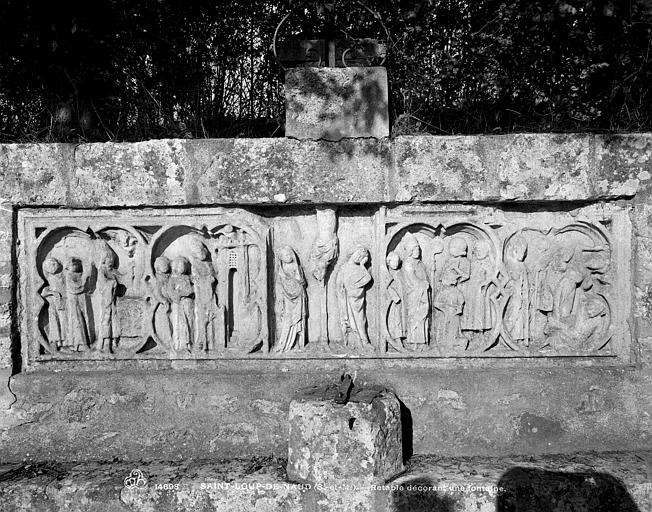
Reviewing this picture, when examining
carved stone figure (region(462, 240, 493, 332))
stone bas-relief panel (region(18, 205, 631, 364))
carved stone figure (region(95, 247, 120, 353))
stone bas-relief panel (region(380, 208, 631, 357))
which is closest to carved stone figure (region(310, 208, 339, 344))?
stone bas-relief panel (region(18, 205, 631, 364))

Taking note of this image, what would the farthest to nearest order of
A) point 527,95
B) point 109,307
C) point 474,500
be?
point 527,95, point 109,307, point 474,500

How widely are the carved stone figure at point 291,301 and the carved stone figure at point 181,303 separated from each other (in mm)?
598

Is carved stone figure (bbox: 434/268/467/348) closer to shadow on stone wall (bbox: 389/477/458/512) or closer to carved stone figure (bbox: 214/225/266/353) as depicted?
shadow on stone wall (bbox: 389/477/458/512)

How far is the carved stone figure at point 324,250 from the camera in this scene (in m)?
3.80

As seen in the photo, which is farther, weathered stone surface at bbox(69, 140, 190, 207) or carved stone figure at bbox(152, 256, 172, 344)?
carved stone figure at bbox(152, 256, 172, 344)

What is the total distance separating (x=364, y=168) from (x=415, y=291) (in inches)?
34.3

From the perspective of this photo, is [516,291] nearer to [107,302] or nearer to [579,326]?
[579,326]

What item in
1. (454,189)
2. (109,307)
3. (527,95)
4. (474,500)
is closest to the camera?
(474,500)

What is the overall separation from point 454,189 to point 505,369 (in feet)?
4.01

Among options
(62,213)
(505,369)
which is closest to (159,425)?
(62,213)

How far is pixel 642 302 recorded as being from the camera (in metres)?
3.77

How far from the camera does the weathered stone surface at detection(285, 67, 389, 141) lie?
A: 3.70m

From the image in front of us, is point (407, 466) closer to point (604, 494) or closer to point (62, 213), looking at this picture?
point (604, 494)

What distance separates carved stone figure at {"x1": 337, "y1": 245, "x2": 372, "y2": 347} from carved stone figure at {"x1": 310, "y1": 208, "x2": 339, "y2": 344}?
0.34ft
